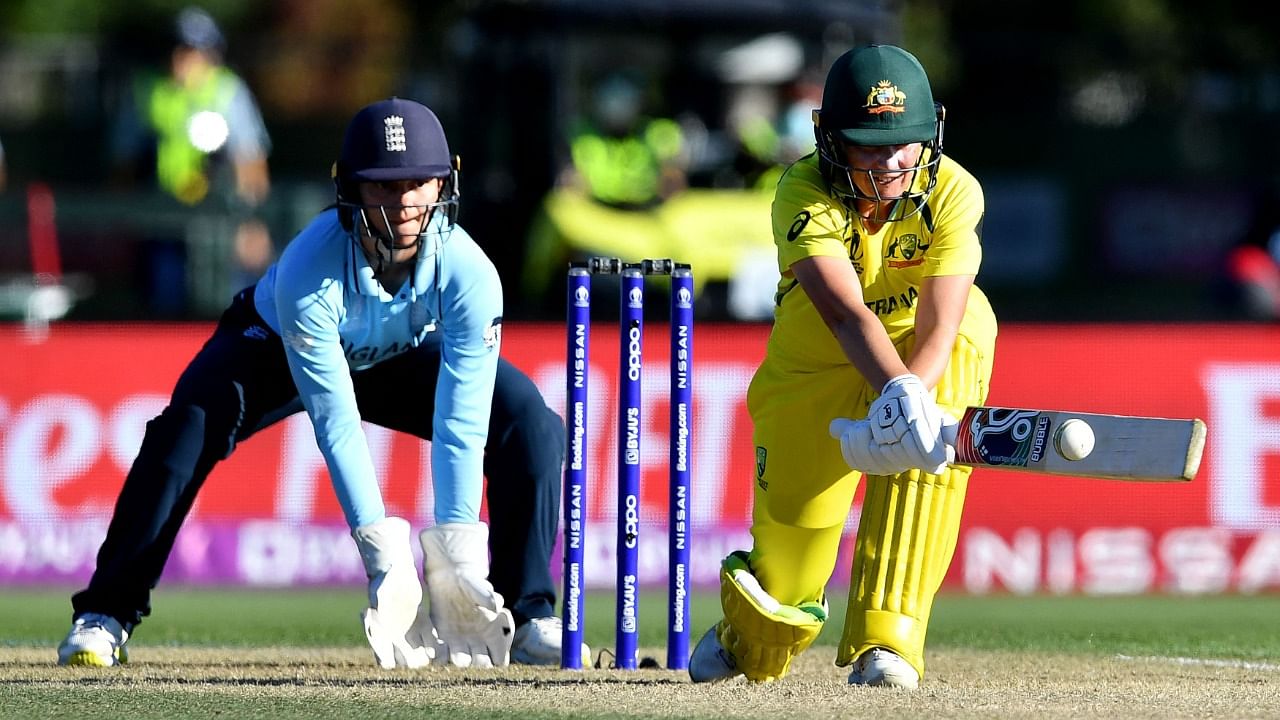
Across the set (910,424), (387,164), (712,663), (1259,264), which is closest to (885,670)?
(712,663)

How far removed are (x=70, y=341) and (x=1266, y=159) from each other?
1347 centimetres

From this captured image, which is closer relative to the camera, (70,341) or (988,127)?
(70,341)

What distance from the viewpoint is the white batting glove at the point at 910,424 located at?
5152 millimetres

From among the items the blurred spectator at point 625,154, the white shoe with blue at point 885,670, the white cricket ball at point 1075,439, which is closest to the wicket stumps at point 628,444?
the white shoe with blue at point 885,670

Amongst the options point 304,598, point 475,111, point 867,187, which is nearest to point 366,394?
point 867,187

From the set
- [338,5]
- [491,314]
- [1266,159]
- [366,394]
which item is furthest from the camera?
[338,5]

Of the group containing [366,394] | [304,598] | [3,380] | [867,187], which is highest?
[867,187]

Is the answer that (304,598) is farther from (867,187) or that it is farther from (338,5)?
(338,5)

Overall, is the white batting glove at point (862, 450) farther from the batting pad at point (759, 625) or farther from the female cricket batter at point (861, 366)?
the batting pad at point (759, 625)

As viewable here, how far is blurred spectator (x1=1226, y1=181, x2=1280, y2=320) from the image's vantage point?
12.6m

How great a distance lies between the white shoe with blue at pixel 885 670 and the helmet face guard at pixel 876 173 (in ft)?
3.98

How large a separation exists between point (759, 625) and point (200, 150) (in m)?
8.25

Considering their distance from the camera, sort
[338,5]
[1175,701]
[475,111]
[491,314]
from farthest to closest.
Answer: [338,5] → [475,111] → [491,314] → [1175,701]

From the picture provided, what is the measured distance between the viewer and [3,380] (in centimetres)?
980
